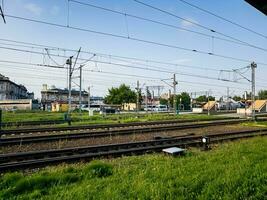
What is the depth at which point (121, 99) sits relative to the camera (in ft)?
291

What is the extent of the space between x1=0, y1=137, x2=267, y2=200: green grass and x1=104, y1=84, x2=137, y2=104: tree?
7854 cm

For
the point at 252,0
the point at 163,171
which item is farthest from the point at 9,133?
the point at 252,0

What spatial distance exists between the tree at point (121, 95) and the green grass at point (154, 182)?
78.5 meters

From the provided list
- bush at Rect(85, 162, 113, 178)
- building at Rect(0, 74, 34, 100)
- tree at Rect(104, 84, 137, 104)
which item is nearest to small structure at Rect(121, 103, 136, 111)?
tree at Rect(104, 84, 137, 104)

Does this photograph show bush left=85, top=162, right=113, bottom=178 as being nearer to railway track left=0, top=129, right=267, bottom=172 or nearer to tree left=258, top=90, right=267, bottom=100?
railway track left=0, top=129, right=267, bottom=172

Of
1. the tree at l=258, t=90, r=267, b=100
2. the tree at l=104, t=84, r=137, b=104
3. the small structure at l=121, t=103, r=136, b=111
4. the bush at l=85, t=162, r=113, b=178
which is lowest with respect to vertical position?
the bush at l=85, t=162, r=113, b=178

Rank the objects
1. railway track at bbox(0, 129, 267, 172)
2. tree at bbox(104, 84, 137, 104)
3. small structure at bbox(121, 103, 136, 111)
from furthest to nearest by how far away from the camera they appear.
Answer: small structure at bbox(121, 103, 136, 111), tree at bbox(104, 84, 137, 104), railway track at bbox(0, 129, 267, 172)

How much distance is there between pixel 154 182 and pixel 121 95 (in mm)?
81129

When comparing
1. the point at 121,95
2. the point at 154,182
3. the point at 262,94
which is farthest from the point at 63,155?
the point at 262,94

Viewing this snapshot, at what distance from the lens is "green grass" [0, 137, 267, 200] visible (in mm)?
6301

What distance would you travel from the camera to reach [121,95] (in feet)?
289

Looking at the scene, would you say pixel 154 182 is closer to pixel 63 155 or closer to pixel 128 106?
pixel 63 155

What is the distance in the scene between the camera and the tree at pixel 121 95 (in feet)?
290

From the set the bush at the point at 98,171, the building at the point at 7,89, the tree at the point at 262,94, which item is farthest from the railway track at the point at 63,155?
the tree at the point at 262,94
